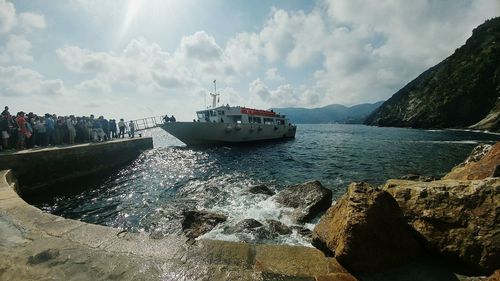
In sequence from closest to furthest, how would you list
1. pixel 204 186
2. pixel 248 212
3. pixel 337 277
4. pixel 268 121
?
pixel 337 277 → pixel 248 212 → pixel 204 186 → pixel 268 121

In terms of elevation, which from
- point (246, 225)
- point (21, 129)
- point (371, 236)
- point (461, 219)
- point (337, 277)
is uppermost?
point (21, 129)

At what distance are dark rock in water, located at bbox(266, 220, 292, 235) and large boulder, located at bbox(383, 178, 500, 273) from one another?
3790 mm

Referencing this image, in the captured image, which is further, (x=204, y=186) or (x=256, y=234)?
(x=204, y=186)

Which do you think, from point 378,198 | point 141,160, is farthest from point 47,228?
point 141,160

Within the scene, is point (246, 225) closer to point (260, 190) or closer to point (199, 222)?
point (199, 222)

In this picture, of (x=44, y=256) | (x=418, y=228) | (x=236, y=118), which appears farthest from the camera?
(x=236, y=118)

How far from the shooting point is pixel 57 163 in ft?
51.2

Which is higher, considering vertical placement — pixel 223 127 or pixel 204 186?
pixel 223 127

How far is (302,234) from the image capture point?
7.83 metres

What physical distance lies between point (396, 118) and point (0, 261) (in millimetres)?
123339

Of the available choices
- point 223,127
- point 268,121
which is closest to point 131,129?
point 223,127

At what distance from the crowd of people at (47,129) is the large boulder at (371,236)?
18.3m

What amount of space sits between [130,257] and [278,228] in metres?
4.64

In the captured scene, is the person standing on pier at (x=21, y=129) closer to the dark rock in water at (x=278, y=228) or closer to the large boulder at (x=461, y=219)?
the dark rock in water at (x=278, y=228)
